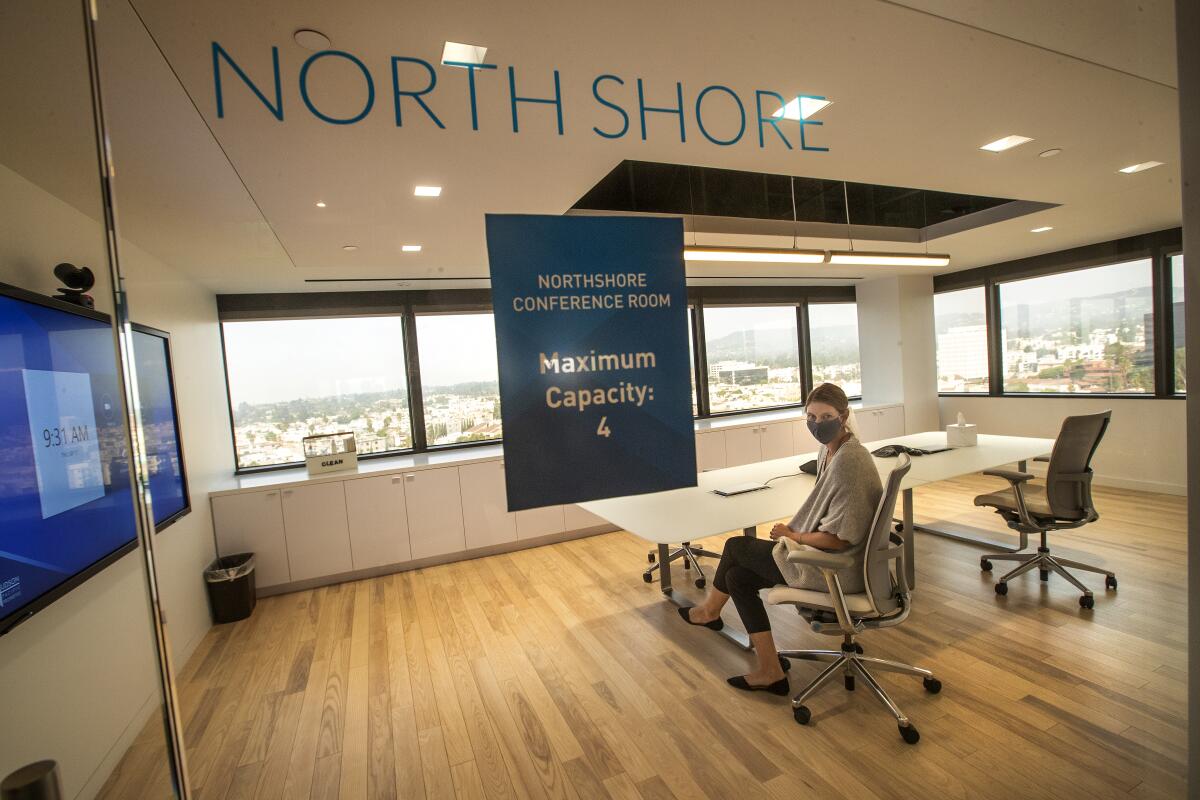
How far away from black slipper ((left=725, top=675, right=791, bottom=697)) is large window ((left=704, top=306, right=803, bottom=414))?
4.40 metres

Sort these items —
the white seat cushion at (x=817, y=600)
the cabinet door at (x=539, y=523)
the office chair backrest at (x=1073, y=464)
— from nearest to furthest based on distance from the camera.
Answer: the white seat cushion at (x=817, y=600) → the office chair backrest at (x=1073, y=464) → the cabinet door at (x=539, y=523)

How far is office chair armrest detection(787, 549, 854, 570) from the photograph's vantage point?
7.25ft

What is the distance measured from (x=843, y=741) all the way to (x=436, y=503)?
3511mm

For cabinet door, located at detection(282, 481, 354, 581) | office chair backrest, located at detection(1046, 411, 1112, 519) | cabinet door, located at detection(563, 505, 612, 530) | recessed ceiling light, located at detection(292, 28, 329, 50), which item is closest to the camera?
recessed ceiling light, located at detection(292, 28, 329, 50)

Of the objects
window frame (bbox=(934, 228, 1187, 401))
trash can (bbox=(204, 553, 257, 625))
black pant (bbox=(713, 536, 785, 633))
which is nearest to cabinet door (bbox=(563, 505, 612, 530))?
black pant (bbox=(713, 536, 785, 633))

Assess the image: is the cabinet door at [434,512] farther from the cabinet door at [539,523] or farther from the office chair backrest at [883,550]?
the office chair backrest at [883,550]

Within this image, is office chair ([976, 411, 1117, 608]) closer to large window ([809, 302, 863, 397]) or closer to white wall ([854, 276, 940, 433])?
white wall ([854, 276, 940, 433])

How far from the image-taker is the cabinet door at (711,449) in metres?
5.71

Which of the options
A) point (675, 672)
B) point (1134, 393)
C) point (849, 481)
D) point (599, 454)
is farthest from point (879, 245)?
point (599, 454)

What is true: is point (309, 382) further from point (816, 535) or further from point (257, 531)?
point (816, 535)

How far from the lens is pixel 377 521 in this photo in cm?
454

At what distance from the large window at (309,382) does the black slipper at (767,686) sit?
12.8ft

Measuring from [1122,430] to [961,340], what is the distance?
3.18 meters

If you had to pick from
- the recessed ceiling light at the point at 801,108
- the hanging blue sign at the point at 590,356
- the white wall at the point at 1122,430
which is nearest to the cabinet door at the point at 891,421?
the white wall at the point at 1122,430
